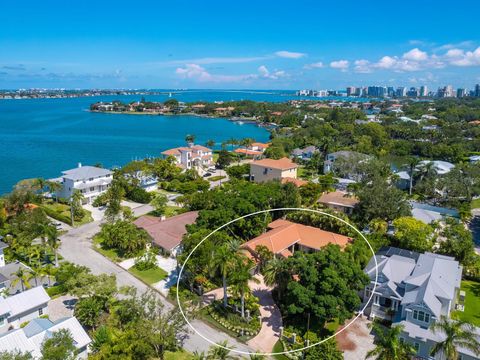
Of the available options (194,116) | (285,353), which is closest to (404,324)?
(285,353)

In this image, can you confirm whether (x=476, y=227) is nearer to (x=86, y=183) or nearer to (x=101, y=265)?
(x=101, y=265)

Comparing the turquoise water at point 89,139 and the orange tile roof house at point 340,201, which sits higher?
the orange tile roof house at point 340,201

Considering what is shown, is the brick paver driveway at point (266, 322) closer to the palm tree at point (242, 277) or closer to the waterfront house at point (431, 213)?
the palm tree at point (242, 277)

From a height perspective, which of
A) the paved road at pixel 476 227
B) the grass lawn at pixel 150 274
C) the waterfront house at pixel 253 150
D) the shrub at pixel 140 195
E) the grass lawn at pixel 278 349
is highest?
the waterfront house at pixel 253 150

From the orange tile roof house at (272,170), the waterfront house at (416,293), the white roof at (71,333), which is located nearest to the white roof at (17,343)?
the white roof at (71,333)

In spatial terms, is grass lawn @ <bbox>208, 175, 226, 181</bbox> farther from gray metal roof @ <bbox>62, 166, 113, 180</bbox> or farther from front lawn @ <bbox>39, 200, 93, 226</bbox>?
front lawn @ <bbox>39, 200, 93, 226</bbox>

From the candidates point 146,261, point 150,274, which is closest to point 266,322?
point 150,274

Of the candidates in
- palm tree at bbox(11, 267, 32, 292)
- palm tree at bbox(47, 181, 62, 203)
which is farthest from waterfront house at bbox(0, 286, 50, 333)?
palm tree at bbox(47, 181, 62, 203)
